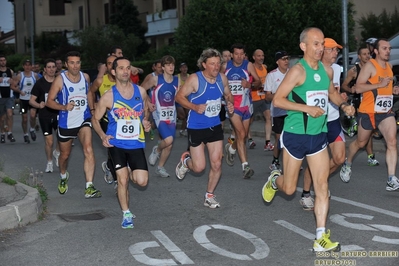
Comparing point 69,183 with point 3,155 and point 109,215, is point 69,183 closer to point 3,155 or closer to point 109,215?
point 109,215

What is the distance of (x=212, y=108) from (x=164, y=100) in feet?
10.2

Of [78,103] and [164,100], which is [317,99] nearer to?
[78,103]

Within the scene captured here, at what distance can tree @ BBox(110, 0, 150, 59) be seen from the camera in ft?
158

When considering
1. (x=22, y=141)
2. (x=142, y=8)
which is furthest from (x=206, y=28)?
(x=142, y=8)

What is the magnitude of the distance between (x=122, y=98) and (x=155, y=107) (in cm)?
377

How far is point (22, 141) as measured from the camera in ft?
63.8

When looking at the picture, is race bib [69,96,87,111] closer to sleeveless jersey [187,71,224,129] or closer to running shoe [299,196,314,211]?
sleeveless jersey [187,71,224,129]

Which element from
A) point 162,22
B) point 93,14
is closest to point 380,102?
point 162,22

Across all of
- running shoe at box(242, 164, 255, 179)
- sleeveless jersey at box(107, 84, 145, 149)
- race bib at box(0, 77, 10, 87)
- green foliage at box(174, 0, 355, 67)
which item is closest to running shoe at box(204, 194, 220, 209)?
sleeveless jersey at box(107, 84, 145, 149)

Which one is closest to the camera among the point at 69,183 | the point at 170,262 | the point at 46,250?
the point at 170,262

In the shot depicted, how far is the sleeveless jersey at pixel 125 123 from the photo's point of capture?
8.65 metres

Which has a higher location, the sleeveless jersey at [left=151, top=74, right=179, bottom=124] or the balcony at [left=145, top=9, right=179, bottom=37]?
the balcony at [left=145, top=9, right=179, bottom=37]

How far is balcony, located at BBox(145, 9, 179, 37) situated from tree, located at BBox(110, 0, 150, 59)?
184cm

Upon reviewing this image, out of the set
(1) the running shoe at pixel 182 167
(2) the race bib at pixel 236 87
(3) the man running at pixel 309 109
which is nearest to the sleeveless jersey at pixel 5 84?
(2) the race bib at pixel 236 87
